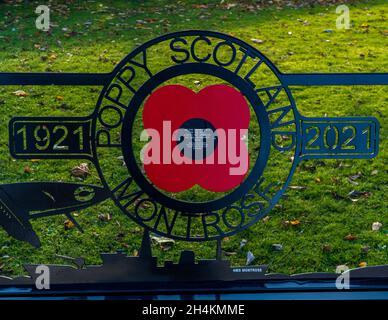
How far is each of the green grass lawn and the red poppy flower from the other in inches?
41.3

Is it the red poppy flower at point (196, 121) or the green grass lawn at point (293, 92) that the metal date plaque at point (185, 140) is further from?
the green grass lawn at point (293, 92)

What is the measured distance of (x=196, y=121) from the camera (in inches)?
129

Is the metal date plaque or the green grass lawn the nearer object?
the metal date plaque

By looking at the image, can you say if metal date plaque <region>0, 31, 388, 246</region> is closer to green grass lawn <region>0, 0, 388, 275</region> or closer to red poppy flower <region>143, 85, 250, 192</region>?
red poppy flower <region>143, 85, 250, 192</region>

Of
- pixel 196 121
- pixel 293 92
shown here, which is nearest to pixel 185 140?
pixel 196 121

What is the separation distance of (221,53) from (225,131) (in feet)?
14.1

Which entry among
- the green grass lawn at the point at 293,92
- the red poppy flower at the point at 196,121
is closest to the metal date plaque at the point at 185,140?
the red poppy flower at the point at 196,121

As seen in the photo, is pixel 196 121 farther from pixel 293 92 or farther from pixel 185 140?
pixel 293 92

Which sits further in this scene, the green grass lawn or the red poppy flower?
the green grass lawn

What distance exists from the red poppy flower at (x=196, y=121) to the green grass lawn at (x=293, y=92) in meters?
1.05

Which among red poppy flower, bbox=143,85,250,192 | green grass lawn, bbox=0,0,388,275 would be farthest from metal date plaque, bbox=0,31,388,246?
green grass lawn, bbox=0,0,388,275

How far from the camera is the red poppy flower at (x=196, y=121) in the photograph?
10.8ft

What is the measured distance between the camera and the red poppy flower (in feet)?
10.8
